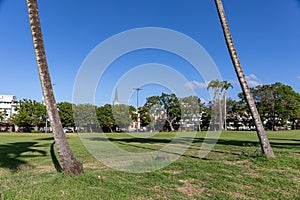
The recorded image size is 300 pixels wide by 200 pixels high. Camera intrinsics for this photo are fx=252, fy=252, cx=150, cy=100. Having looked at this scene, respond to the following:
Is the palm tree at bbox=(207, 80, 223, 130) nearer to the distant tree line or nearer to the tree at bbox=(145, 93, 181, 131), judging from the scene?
the distant tree line

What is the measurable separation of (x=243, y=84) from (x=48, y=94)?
23.1 ft

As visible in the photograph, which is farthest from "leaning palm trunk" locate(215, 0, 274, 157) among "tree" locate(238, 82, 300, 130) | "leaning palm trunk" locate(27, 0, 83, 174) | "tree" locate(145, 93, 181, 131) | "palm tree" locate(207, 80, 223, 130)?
"tree" locate(238, 82, 300, 130)

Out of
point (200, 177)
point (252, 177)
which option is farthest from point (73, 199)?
point (252, 177)

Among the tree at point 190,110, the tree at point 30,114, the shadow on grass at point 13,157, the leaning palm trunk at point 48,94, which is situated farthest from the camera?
the tree at point 30,114

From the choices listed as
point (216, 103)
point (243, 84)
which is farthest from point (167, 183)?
point (216, 103)

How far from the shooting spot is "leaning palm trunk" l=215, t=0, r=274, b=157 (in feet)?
31.6

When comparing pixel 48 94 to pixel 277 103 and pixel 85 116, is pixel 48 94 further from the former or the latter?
pixel 277 103

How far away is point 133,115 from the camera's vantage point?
2132 inches

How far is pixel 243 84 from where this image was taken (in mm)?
9773

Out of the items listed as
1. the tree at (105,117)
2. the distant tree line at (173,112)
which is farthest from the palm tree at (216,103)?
the tree at (105,117)

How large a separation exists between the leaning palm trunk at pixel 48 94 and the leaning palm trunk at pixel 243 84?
22.0ft

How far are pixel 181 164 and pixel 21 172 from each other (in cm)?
504

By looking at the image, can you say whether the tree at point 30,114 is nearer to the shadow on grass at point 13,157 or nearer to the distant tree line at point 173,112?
the distant tree line at point 173,112

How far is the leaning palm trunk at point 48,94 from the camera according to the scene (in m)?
6.65
